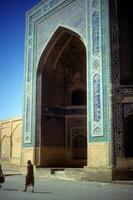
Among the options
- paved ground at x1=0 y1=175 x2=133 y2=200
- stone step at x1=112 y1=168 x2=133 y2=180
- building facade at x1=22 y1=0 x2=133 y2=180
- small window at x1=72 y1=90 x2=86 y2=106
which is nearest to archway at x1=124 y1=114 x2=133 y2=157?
building facade at x1=22 y1=0 x2=133 y2=180

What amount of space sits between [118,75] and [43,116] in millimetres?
5167

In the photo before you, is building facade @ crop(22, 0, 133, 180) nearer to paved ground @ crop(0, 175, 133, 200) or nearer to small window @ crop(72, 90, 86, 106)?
small window @ crop(72, 90, 86, 106)

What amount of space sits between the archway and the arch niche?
5.15 metres

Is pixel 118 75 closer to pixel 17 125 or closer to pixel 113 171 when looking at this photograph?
pixel 113 171

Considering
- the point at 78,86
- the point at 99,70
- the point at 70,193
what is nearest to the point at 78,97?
the point at 78,86

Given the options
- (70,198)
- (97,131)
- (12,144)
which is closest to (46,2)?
(97,131)

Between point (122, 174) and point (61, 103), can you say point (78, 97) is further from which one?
point (122, 174)

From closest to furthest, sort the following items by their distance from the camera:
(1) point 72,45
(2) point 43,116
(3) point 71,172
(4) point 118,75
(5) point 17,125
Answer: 1. (4) point 118,75
2. (3) point 71,172
3. (2) point 43,116
4. (1) point 72,45
5. (5) point 17,125

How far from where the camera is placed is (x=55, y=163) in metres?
15.5

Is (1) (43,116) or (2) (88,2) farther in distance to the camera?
(1) (43,116)

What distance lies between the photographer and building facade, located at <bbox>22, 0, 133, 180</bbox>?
11195 millimetres

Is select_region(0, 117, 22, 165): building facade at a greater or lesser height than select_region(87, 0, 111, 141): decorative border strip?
lesser

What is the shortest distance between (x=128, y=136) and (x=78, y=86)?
653 centimetres

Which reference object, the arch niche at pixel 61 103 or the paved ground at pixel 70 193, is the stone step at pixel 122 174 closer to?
the paved ground at pixel 70 193
